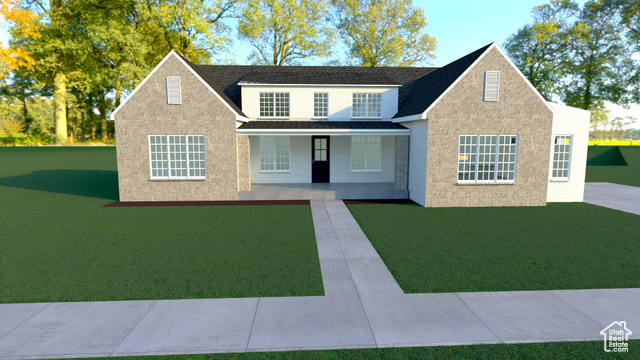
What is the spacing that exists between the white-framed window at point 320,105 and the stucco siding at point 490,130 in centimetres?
639

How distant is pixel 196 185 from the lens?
51.6 ft

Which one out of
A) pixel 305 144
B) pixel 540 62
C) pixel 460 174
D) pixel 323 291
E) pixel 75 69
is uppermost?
pixel 540 62

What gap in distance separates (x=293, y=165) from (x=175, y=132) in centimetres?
631

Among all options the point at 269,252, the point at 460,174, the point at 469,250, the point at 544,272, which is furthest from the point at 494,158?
the point at 269,252

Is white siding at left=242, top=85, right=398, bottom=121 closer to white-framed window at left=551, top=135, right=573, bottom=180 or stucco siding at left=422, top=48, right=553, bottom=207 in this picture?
stucco siding at left=422, top=48, right=553, bottom=207

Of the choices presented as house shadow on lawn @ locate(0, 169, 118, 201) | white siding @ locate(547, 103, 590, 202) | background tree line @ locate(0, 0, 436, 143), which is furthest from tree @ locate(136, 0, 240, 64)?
white siding @ locate(547, 103, 590, 202)

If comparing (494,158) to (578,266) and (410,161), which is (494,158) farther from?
(578,266)

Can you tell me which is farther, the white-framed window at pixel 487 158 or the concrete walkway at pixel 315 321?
the white-framed window at pixel 487 158

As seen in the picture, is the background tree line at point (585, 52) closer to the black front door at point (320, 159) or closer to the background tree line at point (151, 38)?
the background tree line at point (151, 38)

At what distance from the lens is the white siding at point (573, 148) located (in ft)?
50.0

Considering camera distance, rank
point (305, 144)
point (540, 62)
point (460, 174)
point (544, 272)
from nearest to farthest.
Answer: point (544, 272) → point (460, 174) → point (305, 144) → point (540, 62)

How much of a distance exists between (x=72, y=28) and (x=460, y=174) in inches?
1434

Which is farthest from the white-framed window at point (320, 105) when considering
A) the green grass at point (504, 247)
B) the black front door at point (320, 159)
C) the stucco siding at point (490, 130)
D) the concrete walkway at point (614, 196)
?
the concrete walkway at point (614, 196)

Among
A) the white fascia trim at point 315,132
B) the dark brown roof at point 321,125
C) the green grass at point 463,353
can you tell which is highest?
the dark brown roof at point 321,125
